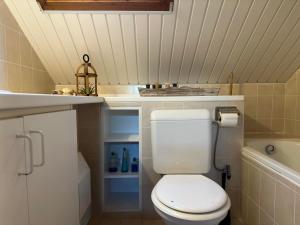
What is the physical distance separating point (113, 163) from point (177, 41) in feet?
3.84

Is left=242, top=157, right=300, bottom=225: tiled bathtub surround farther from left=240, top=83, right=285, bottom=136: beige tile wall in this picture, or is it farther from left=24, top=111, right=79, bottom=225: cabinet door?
left=24, top=111, right=79, bottom=225: cabinet door

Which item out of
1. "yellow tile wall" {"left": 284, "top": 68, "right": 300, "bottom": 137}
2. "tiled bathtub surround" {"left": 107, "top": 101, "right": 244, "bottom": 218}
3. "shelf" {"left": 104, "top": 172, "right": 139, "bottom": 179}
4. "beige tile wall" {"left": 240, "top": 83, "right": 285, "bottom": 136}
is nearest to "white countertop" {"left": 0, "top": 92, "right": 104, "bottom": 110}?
"tiled bathtub surround" {"left": 107, "top": 101, "right": 244, "bottom": 218}

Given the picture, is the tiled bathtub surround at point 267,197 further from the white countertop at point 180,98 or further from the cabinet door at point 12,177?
the cabinet door at point 12,177

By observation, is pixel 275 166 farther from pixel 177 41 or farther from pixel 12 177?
pixel 12 177

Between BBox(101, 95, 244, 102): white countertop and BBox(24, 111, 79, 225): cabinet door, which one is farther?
BBox(101, 95, 244, 102): white countertop

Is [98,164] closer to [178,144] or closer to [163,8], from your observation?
[178,144]

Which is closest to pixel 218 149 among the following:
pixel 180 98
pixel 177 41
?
pixel 180 98

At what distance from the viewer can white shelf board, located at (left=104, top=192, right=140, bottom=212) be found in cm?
197

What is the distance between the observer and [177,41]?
1.91 metres

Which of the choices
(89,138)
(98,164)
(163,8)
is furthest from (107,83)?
(163,8)

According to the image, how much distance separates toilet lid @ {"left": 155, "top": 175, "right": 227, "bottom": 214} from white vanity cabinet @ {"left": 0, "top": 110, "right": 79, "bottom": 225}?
0.51m

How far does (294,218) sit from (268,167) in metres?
0.34

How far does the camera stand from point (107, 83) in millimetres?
2350

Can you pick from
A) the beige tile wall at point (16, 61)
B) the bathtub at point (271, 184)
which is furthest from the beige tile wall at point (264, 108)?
the beige tile wall at point (16, 61)
